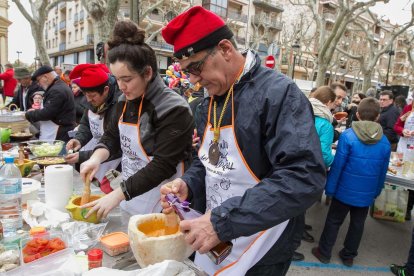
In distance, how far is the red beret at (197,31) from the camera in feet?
Answer: 3.67

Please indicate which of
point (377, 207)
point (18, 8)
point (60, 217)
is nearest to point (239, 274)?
point (60, 217)

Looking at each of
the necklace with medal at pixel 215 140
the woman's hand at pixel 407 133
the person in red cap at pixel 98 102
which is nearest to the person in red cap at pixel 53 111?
the person in red cap at pixel 98 102

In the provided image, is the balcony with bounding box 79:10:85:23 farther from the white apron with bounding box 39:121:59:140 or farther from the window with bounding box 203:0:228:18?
the white apron with bounding box 39:121:59:140

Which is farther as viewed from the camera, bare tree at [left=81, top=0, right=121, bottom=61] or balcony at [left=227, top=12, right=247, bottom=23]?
balcony at [left=227, top=12, right=247, bottom=23]

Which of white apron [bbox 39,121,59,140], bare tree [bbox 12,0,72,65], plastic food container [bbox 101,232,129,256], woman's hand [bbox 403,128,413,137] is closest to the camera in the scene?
plastic food container [bbox 101,232,129,256]

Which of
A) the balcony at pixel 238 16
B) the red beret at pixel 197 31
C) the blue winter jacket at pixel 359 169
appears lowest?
the blue winter jacket at pixel 359 169

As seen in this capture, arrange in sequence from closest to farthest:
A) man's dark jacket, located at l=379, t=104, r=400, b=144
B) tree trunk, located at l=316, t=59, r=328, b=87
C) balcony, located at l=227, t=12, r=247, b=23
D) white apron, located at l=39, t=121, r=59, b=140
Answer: white apron, located at l=39, t=121, r=59, b=140, man's dark jacket, located at l=379, t=104, r=400, b=144, tree trunk, located at l=316, t=59, r=328, b=87, balcony, located at l=227, t=12, r=247, b=23

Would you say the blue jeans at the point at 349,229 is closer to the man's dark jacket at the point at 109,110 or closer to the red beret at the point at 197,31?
the man's dark jacket at the point at 109,110

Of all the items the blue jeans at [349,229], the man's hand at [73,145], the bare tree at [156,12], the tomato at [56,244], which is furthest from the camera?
the bare tree at [156,12]

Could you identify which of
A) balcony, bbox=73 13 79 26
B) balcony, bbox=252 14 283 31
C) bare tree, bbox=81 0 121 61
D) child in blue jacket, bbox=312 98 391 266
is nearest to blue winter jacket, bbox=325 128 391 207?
child in blue jacket, bbox=312 98 391 266

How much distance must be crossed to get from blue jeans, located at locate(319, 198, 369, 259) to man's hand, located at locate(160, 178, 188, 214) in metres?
2.62

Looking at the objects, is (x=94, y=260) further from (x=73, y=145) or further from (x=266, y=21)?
(x=266, y=21)

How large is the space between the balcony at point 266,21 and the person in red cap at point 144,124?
36151 mm

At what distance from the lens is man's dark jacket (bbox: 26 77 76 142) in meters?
3.83
